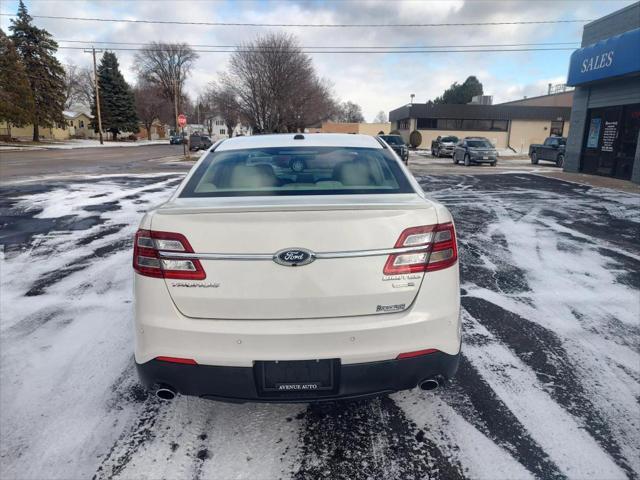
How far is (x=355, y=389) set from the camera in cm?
218

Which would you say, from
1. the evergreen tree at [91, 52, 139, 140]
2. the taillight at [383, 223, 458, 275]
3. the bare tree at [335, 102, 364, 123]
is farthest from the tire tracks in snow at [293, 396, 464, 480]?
the bare tree at [335, 102, 364, 123]

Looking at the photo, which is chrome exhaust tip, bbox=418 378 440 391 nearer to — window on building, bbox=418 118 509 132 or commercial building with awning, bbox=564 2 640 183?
commercial building with awning, bbox=564 2 640 183

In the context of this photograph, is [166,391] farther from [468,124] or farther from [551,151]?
[468,124]

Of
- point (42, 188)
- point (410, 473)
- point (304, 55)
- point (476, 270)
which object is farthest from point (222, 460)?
point (304, 55)

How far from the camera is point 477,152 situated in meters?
25.4

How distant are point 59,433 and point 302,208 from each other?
196cm

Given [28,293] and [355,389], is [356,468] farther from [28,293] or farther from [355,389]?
[28,293]

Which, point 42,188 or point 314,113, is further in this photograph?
point 314,113

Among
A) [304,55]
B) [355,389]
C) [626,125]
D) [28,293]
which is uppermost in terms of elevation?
[304,55]

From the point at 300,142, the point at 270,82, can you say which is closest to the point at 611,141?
the point at 300,142

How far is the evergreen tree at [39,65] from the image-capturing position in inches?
1921

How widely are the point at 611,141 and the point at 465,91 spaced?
70439 millimetres

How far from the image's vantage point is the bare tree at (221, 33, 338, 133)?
40.6m

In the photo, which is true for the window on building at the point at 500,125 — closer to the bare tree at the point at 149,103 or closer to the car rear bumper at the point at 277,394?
the car rear bumper at the point at 277,394
